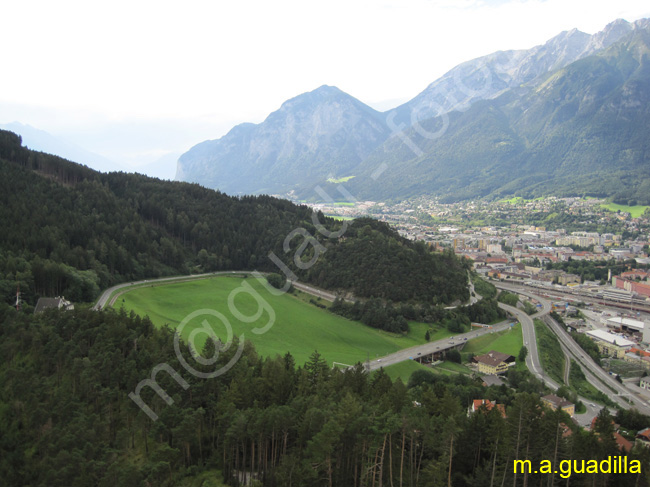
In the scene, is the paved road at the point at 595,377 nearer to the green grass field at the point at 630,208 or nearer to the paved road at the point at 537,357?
the paved road at the point at 537,357

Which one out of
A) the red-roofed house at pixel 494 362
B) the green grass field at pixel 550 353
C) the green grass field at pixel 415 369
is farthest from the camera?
the green grass field at pixel 550 353

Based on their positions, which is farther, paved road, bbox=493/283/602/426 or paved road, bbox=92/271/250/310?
paved road, bbox=92/271/250/310

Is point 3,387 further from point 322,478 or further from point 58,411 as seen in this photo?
point 322,478

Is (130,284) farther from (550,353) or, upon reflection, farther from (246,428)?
(550,353)

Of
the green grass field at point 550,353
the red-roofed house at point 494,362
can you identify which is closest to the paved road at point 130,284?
the red-roofed house at point 494,362

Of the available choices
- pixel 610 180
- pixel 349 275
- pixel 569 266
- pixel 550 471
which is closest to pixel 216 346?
pixel 550 471

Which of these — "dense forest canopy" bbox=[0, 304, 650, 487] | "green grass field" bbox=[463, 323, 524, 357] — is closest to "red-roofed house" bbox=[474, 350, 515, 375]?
"green grass field" bbox=[463, 323, 524, 357]

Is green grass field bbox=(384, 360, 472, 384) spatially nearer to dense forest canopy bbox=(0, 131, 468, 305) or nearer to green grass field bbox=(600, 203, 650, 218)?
dense forest canopy bbox=(0, 131, 468, 305)
